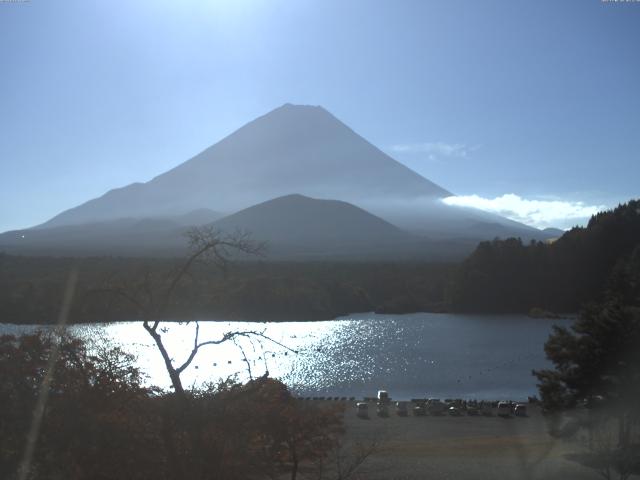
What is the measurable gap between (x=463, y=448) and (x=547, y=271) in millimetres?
28375

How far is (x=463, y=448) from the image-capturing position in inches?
394

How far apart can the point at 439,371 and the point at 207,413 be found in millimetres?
16061

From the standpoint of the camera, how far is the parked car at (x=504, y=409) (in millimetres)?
13094

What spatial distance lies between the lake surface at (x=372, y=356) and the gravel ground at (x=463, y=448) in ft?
8.67

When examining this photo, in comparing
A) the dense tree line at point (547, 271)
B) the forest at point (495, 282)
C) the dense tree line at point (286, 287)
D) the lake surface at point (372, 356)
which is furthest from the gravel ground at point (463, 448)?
the dense tree line at point (547, 271)

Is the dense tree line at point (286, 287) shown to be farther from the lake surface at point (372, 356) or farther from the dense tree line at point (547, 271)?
the dense tree line at point (547, 271)

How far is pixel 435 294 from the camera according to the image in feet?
127

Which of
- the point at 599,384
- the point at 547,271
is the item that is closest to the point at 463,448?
the point at 599,384

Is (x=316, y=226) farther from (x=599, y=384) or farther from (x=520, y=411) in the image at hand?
(x=599, y=384)

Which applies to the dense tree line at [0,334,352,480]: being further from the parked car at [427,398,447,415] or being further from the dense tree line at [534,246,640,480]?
the parked car at [427,398,447,415]

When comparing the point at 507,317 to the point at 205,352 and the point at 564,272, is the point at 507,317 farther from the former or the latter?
the point at 205,352

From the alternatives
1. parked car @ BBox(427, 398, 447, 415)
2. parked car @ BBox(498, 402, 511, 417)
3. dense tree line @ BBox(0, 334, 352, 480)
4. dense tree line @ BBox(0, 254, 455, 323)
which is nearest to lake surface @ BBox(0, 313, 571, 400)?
dense tree line @ BBox(0, 254, 455, 323)

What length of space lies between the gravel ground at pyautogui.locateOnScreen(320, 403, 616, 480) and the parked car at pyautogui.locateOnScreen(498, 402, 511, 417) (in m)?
0.19

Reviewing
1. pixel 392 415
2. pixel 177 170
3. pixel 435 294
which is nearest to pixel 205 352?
pixel 392 415
